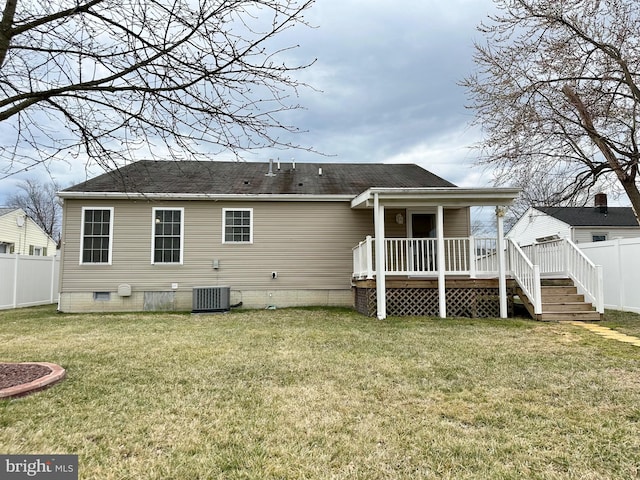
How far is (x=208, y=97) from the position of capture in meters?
3.43

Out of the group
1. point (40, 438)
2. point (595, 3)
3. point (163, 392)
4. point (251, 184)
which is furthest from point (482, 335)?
point (251, 184)

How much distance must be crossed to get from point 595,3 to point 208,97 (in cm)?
850

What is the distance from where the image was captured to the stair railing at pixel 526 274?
848 cm

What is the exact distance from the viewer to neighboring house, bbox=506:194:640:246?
19.7m

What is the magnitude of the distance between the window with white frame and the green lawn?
4849 millimetres

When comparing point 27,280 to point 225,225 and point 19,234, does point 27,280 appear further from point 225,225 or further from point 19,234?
point 19,234

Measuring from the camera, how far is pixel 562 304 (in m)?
8.72

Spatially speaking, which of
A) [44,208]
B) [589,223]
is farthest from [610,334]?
[44,208]

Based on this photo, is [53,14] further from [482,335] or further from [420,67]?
[482,335]

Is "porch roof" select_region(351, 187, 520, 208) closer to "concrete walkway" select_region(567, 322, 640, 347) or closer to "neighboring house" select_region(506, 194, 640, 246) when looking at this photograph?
"concrete walkway" select_region(567, 322, 640, 347)

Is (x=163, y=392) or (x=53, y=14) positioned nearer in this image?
(x=53, y=14)

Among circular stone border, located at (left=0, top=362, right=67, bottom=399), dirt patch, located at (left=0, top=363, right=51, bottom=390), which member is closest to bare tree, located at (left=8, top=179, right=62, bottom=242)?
dirt patch, located at (left=0, top=363, right=51, bottom=390)

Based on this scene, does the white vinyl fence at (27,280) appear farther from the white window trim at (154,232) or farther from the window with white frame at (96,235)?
the white window trim at (154,232)

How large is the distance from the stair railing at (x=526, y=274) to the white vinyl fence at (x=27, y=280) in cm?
1443
